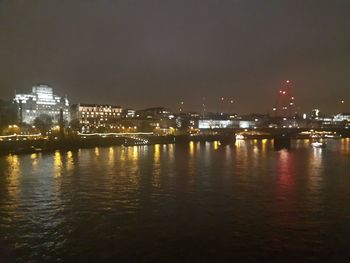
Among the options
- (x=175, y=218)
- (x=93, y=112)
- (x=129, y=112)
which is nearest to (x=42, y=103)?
(x=93, y=112)

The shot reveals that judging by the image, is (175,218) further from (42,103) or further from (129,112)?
(129,112)

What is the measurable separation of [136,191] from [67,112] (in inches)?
4952

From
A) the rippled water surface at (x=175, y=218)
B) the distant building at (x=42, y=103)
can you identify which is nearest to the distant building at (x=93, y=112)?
the distant building at (x=42, y=103)

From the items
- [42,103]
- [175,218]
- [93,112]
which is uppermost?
[42,103]

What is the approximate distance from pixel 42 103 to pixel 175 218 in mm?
129036

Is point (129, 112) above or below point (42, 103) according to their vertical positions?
below

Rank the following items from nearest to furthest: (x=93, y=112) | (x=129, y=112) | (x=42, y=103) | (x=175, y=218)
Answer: (x=175, y=218)
(x=42, y=103)
(x=93, y=112)
(x=129, y=112)

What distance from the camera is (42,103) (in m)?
138

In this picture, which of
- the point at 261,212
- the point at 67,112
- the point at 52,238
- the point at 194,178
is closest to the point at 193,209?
the point at 261,212

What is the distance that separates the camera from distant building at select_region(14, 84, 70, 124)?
131 metres

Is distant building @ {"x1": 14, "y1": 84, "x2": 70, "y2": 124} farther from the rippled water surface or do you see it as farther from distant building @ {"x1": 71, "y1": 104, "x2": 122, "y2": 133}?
the rippled water surface

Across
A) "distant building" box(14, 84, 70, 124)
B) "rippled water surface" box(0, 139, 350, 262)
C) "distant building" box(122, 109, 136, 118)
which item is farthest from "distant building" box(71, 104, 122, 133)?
"rippled water surface" box(0, 139, 350, 262)

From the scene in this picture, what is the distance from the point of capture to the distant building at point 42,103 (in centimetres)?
13100

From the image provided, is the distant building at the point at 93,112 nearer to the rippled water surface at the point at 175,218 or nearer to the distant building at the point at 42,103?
the distant building at the point at 42,103
